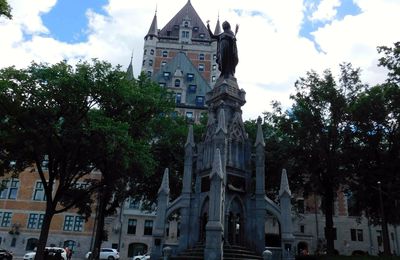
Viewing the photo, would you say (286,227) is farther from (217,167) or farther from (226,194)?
(217,167)

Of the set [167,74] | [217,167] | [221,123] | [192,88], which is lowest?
[217,167]

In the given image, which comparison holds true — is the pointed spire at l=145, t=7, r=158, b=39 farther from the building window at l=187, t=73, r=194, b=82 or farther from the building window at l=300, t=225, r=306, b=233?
the building window at l=300, t=225, r=306, b=233

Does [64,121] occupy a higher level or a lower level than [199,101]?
lower

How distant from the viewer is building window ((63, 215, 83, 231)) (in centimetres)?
4600

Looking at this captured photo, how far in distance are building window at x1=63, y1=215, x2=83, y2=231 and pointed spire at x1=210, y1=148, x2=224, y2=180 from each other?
114ft

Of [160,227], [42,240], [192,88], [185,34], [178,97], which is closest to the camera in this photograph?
[160,227]

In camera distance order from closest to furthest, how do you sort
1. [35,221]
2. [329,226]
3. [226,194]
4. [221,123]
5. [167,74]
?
[226,194]
[221,123]
[329,226]
[35,221]
[167,74]

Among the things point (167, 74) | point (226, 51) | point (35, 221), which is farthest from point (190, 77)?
point (226, 51)

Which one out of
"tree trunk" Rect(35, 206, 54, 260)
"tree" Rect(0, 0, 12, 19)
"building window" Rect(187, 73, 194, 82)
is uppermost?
"building window" Rect(187, 73, 194, 82)

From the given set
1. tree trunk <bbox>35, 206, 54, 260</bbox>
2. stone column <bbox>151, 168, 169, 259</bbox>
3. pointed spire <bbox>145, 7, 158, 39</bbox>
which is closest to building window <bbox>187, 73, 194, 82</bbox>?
pointed spire <bbox>145, 7, 158, 39</bbox>

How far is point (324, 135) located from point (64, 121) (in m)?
19.6

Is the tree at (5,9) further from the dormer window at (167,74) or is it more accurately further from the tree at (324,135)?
the dormer window at (167,74)

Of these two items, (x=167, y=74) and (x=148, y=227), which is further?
(x=167, y=74)

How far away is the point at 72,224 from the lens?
1821 inches
